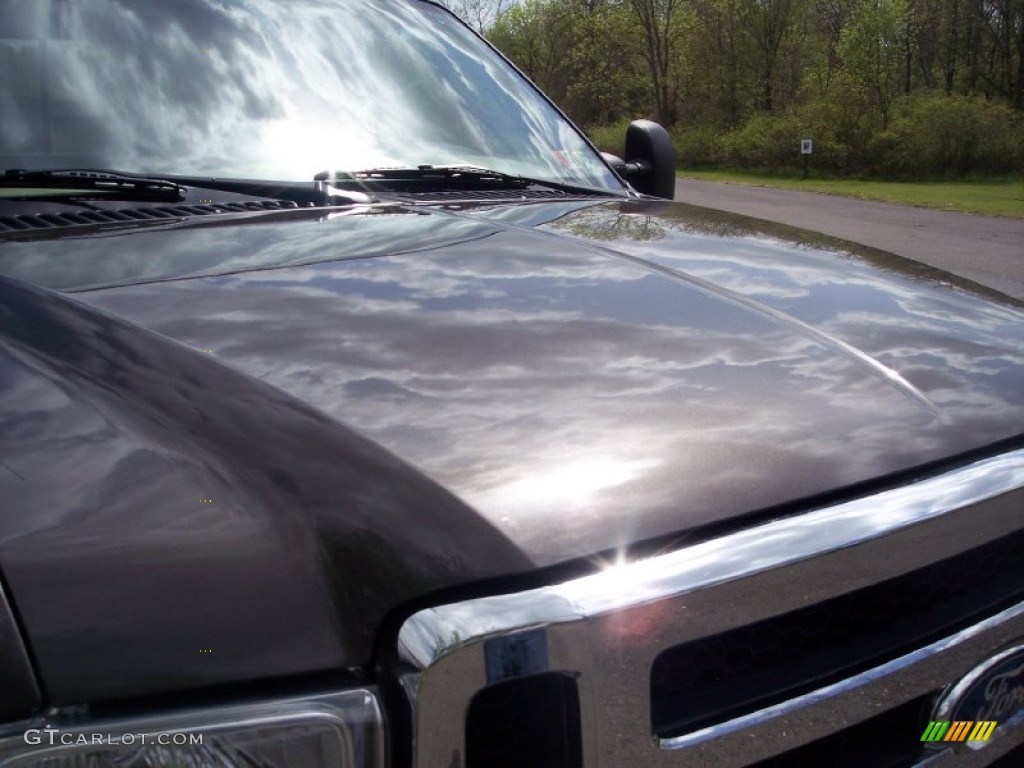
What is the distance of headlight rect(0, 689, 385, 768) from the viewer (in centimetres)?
91

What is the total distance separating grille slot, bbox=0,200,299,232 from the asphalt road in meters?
7.23

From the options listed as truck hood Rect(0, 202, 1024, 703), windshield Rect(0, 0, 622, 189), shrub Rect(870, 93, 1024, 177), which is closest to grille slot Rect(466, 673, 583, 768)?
truck hood Rect(0, 202, 1024, 703)

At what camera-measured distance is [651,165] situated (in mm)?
3498

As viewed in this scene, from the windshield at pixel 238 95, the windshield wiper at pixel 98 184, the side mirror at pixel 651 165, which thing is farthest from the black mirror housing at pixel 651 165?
the windshield wiper at pixel 98 184

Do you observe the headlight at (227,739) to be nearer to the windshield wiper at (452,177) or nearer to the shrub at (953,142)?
the windshield wiper at (452,177)

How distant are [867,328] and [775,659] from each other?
2.31ft

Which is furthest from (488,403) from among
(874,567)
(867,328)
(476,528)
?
(867,328)

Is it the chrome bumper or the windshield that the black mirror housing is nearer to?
the windshield

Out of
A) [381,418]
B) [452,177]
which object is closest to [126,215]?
[452,177]

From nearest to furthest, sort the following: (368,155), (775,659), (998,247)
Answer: (775,659) < (368,155) < (998,247)

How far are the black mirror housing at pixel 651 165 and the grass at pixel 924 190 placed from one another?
56.8ft

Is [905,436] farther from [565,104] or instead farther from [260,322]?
[565,104]

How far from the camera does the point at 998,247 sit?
1391cm

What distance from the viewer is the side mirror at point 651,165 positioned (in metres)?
3.48
